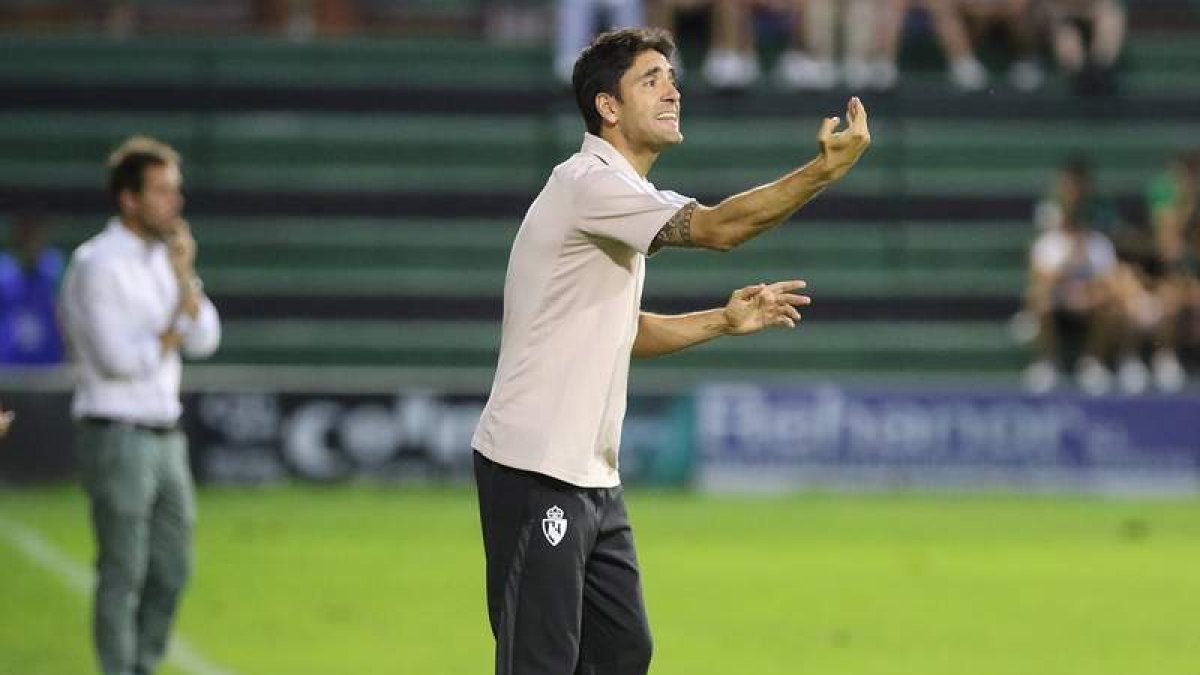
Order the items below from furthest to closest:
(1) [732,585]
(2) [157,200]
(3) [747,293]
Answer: (1) [732,585] < (2) [157,200] < (3) [747,293]

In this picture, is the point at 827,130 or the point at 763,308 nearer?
the point at 827,130

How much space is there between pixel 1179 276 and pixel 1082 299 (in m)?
0.91

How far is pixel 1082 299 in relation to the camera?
70.8 ft

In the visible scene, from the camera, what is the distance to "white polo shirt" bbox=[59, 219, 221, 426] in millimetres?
9227

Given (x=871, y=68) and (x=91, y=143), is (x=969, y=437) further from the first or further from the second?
(x=91, y=143)

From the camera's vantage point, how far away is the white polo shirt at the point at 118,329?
9.23 metres

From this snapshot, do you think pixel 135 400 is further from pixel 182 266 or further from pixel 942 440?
pixel 942 440

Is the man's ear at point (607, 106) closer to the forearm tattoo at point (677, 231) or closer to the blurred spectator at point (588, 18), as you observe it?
the forearm tattoo at point (677, 231)

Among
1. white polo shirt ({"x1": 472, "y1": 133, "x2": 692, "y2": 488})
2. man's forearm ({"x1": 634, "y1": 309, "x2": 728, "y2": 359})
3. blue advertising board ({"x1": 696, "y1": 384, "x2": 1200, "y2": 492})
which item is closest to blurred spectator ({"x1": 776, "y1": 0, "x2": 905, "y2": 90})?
blue advertising board ({"x1": 696, "y1": 384, "x2": 1200, "y2": 492})

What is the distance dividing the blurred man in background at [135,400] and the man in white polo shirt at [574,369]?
2.88 meters

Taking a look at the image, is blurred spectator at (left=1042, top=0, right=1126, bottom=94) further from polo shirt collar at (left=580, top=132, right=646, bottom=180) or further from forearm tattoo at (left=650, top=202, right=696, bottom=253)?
forearm tattoo at (left=650, top=202, right=696, bottom=253)

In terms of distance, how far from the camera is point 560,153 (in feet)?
79.0

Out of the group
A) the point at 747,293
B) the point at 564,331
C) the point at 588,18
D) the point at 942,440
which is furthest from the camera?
the point at 588,18

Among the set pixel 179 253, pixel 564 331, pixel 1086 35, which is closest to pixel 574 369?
pixel 564 331
